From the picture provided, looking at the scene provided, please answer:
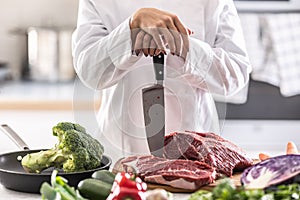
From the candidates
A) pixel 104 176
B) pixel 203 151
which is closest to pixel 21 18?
pixel 203 151

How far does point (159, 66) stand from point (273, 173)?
44 cm

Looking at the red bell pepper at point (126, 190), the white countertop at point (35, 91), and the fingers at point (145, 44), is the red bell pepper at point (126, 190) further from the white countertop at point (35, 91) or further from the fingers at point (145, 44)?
the white countertop at point (35, 91)

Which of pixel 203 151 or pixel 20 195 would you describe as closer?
pixel 20 195

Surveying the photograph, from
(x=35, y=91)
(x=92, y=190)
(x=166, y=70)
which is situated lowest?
(x=35, y=91)

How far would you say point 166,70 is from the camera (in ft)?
5.70

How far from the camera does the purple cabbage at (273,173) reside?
55.9 inches

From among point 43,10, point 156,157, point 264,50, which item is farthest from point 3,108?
point 156,157

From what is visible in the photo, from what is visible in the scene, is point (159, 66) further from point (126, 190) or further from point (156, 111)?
point (126, 190)

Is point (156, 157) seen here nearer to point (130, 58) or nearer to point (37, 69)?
point (130, 58)

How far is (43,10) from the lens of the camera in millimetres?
3699

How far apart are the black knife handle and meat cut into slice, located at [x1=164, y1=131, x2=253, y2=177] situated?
0.16m

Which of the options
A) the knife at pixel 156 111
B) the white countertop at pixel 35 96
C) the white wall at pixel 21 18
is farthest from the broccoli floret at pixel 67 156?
the white wall at pixel 21 18

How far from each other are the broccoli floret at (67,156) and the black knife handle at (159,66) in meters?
0.26

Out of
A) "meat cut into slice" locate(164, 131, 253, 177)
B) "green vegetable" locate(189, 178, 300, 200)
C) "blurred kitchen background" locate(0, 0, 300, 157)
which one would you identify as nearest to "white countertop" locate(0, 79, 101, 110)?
"blurred kitchen background" locate(0, 0, 300, 157)
